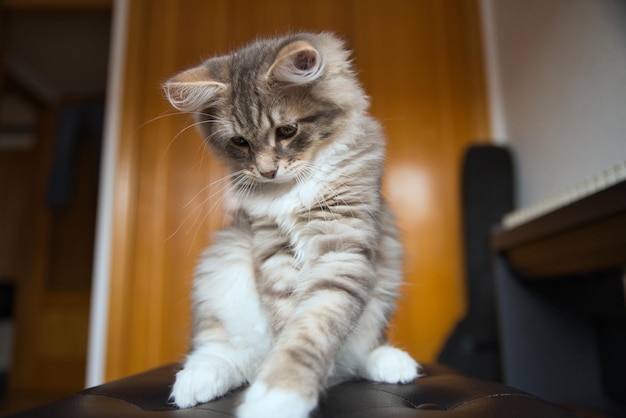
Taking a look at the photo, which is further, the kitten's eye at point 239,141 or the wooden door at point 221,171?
the wooden door at point 221,171

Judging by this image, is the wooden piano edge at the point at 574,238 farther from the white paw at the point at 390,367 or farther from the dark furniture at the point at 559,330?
the white paw at the point at 390,367

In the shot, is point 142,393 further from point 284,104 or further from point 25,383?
point 25,383

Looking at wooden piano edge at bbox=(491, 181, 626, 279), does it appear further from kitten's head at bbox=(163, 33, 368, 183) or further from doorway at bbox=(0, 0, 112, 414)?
doorway at bbox=(0, 0, 112, 414)

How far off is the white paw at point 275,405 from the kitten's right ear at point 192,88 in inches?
22.0

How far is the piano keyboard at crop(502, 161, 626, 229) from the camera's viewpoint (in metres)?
0.76

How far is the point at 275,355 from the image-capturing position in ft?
1.91

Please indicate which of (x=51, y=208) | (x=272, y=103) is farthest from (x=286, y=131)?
(x=51, y=208)

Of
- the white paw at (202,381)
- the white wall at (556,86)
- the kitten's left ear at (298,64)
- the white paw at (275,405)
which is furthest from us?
the white wall at (556,86)

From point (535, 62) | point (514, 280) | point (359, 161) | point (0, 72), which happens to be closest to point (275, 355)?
point (359, 161)

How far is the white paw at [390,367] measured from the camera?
0.74m

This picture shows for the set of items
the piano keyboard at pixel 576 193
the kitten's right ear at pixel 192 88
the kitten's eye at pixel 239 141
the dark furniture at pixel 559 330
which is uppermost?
the kitten's right ear at pixel 192 88

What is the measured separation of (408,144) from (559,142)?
0.69 meters

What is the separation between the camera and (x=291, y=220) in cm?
78

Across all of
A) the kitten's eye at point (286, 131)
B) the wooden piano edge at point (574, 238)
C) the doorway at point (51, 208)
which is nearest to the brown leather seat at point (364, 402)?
the wooden piano edge at point (574, 238)
